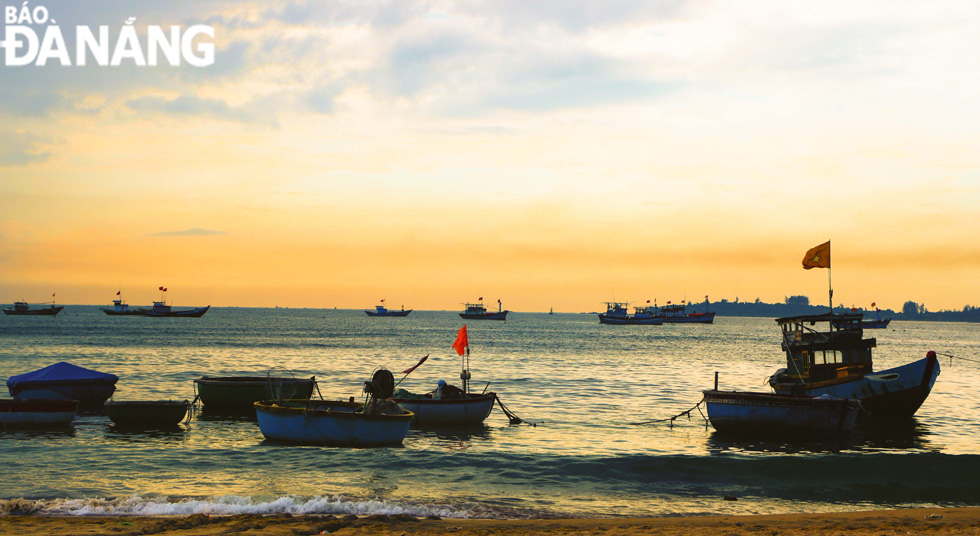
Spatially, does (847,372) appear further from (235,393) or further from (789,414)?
(235,393)

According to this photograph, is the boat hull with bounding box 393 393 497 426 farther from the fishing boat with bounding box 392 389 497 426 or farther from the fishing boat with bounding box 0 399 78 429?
the fishing boat with bounding box 0 399 78 429

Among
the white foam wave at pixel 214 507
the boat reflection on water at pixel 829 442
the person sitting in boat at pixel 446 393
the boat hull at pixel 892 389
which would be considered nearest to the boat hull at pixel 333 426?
the person sitting in boat at pixel 446 393

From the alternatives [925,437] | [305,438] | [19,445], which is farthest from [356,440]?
[925,437]

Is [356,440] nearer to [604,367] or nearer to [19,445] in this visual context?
[19,445]

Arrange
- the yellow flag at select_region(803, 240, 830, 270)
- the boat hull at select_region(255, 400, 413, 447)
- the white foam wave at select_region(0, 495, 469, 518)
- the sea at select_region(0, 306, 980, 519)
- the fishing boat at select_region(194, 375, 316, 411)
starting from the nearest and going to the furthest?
the white foam wave at select_region(0, 495, 469, 518) < the sea at select_region(0, 306, 980, 519) < the boat hull at select_region(255, 400, 413, 447) < the fishing boat at select_region(194, 375, 316, 411) < the yellow flag at select_region(803, 240, 830, 270)

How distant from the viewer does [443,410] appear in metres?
30.2

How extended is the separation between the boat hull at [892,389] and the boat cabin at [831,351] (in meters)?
1.68

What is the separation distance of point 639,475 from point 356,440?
402 inches

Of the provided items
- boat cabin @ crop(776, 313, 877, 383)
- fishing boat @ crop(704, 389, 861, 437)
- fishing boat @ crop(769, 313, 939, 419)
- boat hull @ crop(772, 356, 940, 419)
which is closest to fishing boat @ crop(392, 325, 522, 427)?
fishing boat @ crop(704, 389, 861, 437)

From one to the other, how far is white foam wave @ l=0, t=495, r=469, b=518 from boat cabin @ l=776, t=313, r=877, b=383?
2472 cm

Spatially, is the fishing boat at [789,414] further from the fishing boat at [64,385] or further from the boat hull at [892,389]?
the fishing boat at [64,385]

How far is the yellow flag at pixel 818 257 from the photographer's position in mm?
35312

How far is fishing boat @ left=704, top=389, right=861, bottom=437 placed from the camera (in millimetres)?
28219

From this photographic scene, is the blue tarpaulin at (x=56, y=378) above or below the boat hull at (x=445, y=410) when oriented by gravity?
above
